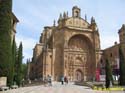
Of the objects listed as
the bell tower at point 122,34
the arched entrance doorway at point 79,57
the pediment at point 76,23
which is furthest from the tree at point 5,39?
the bell tower at point 122,34

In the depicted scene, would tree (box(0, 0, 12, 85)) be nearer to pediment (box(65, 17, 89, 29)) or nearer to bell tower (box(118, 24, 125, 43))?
pediment (box(65, 17, 89, 29))

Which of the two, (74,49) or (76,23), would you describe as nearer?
(74,49)

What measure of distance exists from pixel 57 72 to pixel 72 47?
729 centimetres

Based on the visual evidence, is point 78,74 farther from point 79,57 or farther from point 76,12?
point 76,12

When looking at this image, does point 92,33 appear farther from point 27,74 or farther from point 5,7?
point 5,7

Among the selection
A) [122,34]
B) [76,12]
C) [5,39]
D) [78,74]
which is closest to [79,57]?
[78,74]

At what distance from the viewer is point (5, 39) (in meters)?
21.4

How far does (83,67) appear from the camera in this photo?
57.9 metres

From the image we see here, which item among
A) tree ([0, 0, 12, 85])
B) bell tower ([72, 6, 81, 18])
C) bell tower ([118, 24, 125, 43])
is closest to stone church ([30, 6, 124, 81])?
bell tower ([72, 6, 81, 18])

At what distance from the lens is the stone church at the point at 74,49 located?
5412 cm

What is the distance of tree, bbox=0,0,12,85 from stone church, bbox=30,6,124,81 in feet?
102

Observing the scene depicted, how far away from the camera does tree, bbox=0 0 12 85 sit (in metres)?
21.0

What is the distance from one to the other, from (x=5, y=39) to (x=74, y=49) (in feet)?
121

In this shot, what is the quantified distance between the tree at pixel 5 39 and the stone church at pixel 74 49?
3121 centimetres
